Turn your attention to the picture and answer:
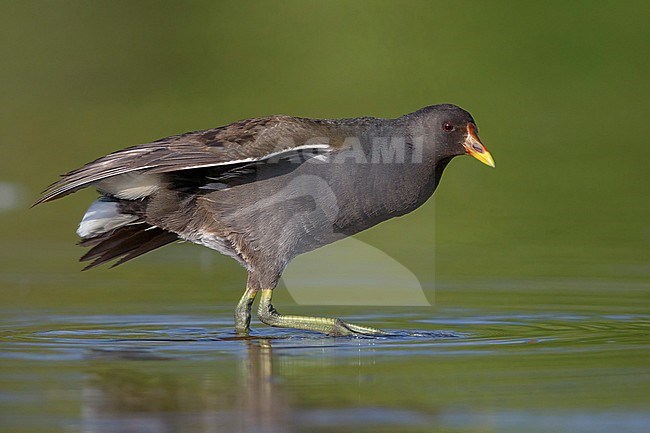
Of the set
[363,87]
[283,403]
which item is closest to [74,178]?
[283,403]

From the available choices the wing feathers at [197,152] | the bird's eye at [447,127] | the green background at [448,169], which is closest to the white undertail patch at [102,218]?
the green background at [448,169]

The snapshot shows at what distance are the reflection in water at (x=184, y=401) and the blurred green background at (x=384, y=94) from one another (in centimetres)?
427

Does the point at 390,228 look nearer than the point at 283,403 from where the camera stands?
No

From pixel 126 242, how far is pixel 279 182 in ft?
4.75

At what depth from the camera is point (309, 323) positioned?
895 cm

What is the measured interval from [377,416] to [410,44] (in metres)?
13.3

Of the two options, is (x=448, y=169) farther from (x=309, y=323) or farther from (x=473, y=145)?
(x=309, y=323)

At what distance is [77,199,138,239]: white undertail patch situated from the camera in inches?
377

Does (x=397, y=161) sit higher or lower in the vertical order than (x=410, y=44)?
lower

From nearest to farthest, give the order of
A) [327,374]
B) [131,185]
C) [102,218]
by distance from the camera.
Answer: [327,374], [131,185], [102,218]

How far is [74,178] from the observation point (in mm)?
8617

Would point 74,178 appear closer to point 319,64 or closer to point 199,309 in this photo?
point 199,309

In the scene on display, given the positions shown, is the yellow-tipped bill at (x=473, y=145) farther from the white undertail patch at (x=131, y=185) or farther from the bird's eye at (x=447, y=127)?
the white undertail patch at (x=131, y=185)

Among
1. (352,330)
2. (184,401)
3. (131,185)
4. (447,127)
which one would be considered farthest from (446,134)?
(184,401)
